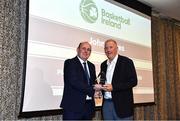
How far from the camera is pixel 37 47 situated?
9.80 feet

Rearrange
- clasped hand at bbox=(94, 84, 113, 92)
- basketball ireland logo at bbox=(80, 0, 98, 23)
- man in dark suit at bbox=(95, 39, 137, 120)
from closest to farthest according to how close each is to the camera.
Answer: clasped hand at bbox=(94, 84, 113, 92) < man in dark suit at bbox=(95, 39, 137, 120) < basketball ireland logo at bbox=(80, 0, 98, 23)

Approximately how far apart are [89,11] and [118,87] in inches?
49.8

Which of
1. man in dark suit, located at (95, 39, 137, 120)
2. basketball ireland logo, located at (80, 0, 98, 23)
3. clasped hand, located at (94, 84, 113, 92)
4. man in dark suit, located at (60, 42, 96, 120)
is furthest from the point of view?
basketball ireland logo, located at (80, 0, 98, 23)

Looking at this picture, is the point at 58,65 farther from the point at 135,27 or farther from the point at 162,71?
the point at 162,71

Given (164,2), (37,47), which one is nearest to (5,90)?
(37,47)

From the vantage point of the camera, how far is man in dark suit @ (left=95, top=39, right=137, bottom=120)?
2902 mm

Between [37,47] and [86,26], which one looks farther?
[86,26]

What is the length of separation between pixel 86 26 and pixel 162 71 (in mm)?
2386

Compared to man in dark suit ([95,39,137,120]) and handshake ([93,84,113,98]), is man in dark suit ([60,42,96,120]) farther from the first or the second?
man in dark suit ([95,39,137,120])

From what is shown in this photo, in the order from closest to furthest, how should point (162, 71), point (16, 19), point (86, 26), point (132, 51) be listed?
point (16, 19) < point (86, 26) < point (132, 51) < point (162, 71)

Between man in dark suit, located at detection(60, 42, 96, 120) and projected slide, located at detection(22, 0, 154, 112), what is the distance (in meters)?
0.41

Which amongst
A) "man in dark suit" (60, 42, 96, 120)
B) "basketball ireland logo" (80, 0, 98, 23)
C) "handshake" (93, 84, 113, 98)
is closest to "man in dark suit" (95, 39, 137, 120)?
"handshake" (93, 84, 113, 98)

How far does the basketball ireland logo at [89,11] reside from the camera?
11.8ft

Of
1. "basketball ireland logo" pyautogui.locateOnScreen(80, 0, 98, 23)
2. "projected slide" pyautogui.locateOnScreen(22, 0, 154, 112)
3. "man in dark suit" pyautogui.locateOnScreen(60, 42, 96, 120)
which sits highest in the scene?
"basketball ireland logo" pyautogui.locateOnScreen(80, 0, 98, 23)
